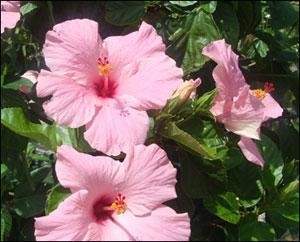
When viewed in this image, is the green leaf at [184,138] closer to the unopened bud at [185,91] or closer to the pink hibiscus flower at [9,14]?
the unopened bud at [185,91]

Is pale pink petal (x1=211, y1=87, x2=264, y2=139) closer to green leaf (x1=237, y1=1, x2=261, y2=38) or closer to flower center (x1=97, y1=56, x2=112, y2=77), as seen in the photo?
flower center (x1=97, y1=56, x2=112, y2=77)

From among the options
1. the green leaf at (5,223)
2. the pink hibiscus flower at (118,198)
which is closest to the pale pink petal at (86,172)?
the pink hibiscus flower at (118,198)

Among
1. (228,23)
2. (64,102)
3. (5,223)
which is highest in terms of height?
(64,102)

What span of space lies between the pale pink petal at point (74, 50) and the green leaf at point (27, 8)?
489 millimetres

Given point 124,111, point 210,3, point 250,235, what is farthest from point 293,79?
point 124,111

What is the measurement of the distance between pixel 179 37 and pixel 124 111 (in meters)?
0.45

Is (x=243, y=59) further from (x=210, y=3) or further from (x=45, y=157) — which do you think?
(x=45, y=157)

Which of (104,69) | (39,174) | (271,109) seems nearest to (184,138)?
(104,69)

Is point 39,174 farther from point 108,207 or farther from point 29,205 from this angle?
point 108,207

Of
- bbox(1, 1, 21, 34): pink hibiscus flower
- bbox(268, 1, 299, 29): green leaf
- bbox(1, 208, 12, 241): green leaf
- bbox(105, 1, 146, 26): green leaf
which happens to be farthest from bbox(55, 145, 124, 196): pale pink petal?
bbox(268, 1, 299, 29): green leaf

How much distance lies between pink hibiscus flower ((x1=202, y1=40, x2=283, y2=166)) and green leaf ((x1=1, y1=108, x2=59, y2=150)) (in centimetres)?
32

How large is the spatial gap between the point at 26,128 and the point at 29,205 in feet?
1.90

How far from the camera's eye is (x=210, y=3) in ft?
5.44

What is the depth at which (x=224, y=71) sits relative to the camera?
4.03 feet
